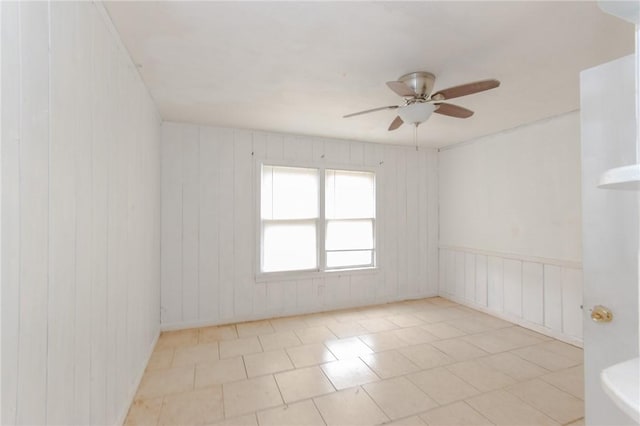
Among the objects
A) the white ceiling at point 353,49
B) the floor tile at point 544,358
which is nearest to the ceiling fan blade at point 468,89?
the white ceiling at point 353,49

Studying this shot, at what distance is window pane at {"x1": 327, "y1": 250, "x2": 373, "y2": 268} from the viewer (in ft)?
14.6

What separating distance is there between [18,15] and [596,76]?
2.40 m

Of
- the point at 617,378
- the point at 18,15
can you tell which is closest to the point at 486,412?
the point at 617,378

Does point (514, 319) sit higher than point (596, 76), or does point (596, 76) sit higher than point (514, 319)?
point (596, 76)

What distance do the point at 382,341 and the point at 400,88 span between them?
8.72 ft

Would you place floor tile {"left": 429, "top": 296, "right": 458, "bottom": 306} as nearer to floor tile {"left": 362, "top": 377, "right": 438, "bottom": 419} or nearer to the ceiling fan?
floor tile {"left": 362, "top": 377, "right": 438, "bottom": 419}

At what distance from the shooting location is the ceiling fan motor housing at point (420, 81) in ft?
7.51

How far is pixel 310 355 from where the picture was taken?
2.97 m

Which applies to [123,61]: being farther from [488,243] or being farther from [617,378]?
[488,243]

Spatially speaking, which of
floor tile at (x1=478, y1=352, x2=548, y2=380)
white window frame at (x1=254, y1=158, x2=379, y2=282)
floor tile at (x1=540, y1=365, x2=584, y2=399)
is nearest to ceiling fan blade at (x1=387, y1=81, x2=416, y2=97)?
white window frame at (x1=254, y1=158, x2=379, y2=282)

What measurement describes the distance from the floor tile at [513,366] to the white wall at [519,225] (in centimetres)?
89

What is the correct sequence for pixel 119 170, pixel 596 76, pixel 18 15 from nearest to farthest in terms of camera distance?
pixel 18 15
pixel 596 76
pixel 119 170

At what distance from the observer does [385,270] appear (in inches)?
187

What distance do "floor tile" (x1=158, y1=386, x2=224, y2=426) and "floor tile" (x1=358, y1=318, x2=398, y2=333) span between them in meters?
1.96
